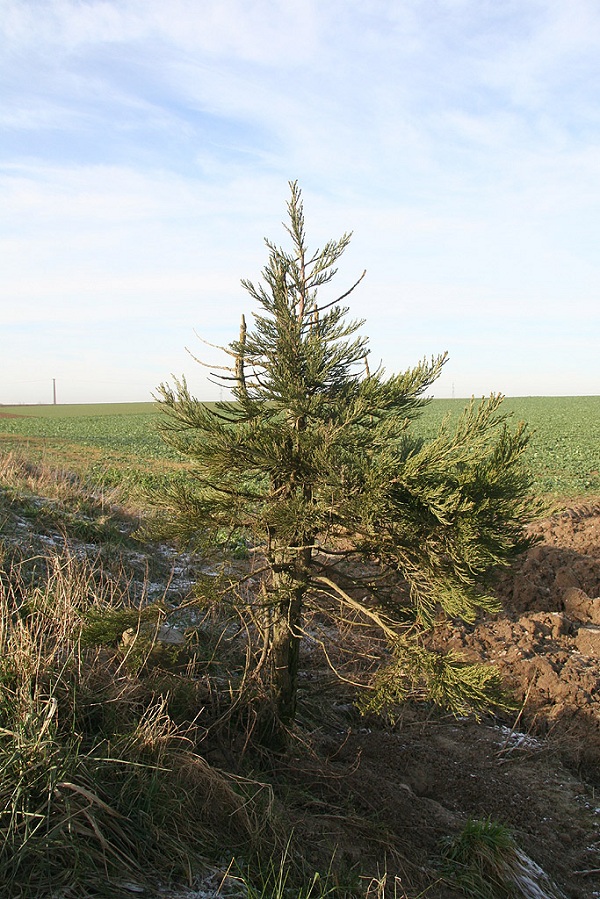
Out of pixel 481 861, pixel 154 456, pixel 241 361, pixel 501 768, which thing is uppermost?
pixel 241 361

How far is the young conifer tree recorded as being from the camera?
4.27 meters

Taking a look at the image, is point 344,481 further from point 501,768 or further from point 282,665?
point 501,768

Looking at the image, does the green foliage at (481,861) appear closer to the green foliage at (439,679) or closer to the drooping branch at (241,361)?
the green foliage at (439,679)

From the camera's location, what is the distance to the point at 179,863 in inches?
127

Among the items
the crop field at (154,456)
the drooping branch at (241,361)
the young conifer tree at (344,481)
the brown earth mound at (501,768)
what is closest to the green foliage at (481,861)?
the brown earth mound at (501,768)

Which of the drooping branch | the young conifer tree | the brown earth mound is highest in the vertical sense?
the drooping branch

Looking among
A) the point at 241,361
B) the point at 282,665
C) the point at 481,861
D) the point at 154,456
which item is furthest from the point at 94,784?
the point at 154,456

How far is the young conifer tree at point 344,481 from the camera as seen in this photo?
4.27 meters

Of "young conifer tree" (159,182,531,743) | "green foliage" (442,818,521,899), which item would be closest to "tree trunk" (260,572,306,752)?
"young conifer tree" (159,182,531,743)

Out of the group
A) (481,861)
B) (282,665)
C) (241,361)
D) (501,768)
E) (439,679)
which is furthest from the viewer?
(501,768)

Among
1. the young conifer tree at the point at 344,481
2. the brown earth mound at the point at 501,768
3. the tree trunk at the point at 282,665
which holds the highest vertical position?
the young conifer tree at the point at 344,481

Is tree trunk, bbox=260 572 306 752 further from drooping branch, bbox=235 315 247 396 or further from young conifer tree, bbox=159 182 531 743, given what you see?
drooping branch, bbox=235 315 247 396

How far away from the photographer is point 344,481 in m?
4.40

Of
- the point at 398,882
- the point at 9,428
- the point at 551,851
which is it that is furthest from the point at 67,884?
the point at 9,428
